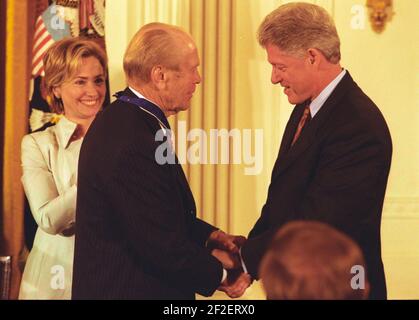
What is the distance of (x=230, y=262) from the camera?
3211 mm

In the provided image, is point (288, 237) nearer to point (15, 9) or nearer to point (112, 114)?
point (112, 114)

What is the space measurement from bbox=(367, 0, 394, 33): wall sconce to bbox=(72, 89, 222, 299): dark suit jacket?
142 centimetres

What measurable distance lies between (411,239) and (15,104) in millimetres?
1975

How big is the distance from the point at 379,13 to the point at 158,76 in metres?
1.32

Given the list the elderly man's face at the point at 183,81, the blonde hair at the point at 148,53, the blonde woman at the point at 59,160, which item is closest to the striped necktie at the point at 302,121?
the elderly man's face at the point at 183,81

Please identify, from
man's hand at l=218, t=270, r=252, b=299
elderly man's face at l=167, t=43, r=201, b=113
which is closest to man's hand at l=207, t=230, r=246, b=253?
man's hand at l=218, t=270, r=252, b=299

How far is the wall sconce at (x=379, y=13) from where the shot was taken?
372 centimetres

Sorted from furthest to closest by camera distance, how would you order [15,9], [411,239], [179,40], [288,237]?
1. [411,239]
2. [15,9]
3. [179,40]
4. [288,237]

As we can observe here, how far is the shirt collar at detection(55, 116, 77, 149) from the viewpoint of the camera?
11.8 feet

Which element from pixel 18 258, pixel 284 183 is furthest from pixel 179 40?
pixel 18 258

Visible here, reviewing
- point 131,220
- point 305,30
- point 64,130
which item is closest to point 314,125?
point 305,30

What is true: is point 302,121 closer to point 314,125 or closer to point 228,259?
point 314,125

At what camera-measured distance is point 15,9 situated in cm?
358

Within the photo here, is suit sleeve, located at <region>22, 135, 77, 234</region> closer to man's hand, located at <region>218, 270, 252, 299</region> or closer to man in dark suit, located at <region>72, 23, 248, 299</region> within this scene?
man in dark suit, located at <region>72, 23, 248, 299</region>
